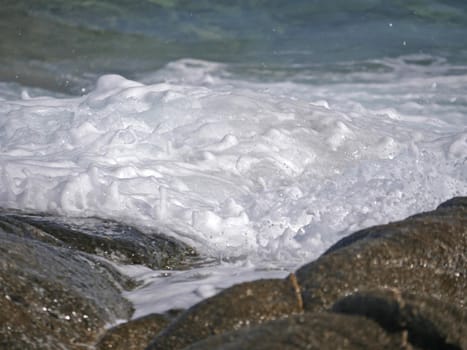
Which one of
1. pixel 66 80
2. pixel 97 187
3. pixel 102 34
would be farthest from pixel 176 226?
pixel 102 34

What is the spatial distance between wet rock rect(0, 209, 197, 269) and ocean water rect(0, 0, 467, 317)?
18 centimetres

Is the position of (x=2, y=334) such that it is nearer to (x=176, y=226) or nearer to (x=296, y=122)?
(x=176, y=226)

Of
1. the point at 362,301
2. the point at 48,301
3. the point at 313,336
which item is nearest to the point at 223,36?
the point at 48,301

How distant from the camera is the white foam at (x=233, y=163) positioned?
242 inches

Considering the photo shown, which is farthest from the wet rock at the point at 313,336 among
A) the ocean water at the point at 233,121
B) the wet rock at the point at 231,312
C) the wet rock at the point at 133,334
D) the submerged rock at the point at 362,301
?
the ocean water at the point at 233,121

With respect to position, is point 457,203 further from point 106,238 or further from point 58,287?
point 106,238

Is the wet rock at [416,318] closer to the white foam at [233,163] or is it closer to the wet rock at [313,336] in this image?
the wet rock at [313,336]

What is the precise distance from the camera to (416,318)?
2688mm

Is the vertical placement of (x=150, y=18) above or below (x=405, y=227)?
below

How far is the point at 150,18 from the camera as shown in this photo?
51.1 ft

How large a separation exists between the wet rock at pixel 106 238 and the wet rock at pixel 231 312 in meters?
1.63

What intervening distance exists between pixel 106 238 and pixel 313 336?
109 inches

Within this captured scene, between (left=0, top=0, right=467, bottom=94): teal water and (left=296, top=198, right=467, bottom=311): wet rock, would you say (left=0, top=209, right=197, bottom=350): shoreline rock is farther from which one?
(left=0, top=0, right=467, bottom=94): teal water

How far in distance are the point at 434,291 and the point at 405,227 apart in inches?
11.2
